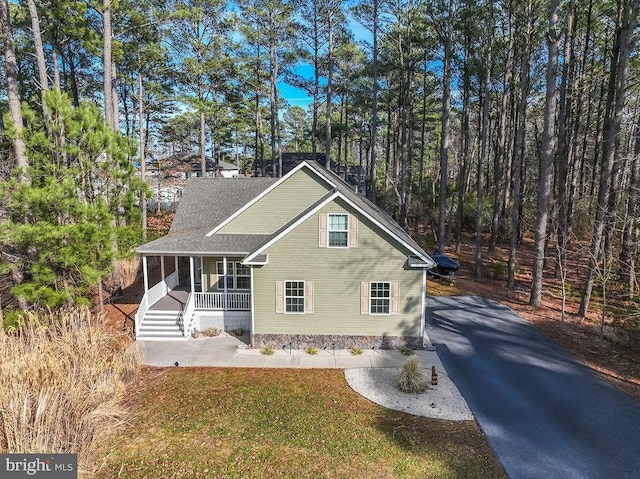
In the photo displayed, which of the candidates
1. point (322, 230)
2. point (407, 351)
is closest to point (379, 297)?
point (407, 351)

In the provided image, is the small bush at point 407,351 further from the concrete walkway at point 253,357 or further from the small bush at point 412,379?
the small bush at point 412,379

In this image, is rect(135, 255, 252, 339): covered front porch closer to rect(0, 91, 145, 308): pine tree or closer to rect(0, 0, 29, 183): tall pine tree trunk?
rect(0, 91, 145, 308): pine tree

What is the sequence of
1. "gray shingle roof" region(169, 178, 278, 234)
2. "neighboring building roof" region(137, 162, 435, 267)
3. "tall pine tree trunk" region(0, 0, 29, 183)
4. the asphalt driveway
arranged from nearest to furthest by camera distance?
the asphalt driveway < "tall pine tree trunk" region(0, 0, 29, 183) < "neighboring building roof" region(137, 162, 435, 267) < "gray shingle roof" region(169, 178, 278, 234)

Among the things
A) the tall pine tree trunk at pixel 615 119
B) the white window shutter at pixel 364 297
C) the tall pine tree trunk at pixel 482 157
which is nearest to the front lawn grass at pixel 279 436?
the white window shutter at pixel 364 297

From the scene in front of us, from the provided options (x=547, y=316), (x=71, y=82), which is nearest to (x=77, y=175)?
(x=547, y=316)

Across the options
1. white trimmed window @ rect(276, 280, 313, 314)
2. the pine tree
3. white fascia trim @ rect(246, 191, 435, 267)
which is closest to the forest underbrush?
white fascia trim @ rect(246, 191, 435, 267)

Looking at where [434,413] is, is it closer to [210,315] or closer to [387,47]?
[210,315]

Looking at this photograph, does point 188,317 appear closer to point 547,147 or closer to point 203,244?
point 203,244
